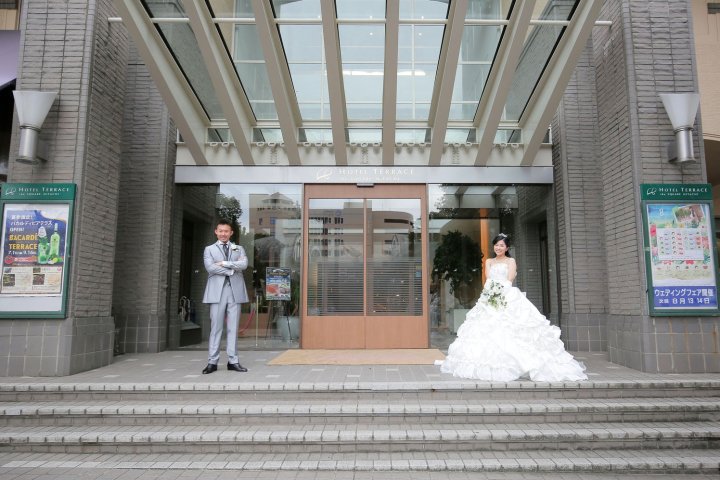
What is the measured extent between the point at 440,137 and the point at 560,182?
95.2 inches

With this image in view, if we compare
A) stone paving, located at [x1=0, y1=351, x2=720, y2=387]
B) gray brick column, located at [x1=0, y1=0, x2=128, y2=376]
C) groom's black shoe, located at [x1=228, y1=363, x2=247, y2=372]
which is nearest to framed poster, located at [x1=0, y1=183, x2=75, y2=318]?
gray brick column, located at [x1=0, y1=0, x2=128, y2=376]

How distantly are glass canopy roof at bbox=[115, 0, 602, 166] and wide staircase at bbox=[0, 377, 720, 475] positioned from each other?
13.9 feet

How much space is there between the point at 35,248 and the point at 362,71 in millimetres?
5469

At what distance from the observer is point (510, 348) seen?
5324mm

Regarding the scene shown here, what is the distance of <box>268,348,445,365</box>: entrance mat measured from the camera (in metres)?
6.63

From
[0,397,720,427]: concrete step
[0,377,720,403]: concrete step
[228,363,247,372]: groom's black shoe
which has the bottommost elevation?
[0,397,720,427]: concrete step

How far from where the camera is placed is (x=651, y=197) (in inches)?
234

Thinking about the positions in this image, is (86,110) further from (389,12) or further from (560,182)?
(560,182)

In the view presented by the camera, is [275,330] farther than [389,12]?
Yes

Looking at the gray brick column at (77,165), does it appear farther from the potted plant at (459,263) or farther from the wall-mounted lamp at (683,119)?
the wall-mounted lamp at (683,119)

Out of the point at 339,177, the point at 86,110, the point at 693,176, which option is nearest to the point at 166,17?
the point at 86,110

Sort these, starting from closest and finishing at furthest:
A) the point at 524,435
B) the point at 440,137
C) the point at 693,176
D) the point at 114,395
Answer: the point at 524,435
the point at 114,395
the point at 693,176
the point at 440,137

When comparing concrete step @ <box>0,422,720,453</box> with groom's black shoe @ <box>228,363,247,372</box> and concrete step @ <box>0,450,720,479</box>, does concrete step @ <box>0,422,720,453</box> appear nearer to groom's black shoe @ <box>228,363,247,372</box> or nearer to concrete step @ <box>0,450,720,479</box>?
concrete step @ <box>0,450,720,479</box>

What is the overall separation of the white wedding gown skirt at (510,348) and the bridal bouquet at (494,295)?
0.05 meters
